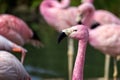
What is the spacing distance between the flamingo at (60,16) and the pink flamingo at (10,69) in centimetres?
378

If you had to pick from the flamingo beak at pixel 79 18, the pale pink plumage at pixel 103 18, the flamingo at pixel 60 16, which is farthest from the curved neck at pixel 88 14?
the flamingo at pixel 60 16

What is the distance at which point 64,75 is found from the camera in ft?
28.3

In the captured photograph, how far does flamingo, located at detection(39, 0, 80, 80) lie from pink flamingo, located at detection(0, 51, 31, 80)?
12.4ft

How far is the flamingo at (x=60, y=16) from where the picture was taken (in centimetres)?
827

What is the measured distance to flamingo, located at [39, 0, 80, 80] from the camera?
27.1 feet

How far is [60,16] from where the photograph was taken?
27.5 ft

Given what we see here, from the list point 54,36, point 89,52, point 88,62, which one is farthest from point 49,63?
point 54,36

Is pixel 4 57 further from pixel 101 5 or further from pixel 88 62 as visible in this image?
pixel 101 5

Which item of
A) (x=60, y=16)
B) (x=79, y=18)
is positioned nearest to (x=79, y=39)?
(x=79, y=18)

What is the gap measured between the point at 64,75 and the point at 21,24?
211 centimetres

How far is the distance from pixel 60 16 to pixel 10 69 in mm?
4215

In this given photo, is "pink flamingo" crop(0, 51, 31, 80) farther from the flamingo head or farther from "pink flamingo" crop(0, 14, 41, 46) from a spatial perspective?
"pink flamingo" crop(0, 14, 41, 46)

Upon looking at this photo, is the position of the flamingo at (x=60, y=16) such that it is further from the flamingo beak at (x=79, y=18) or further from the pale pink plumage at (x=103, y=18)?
the flamingo beak at (x=79, y=18)

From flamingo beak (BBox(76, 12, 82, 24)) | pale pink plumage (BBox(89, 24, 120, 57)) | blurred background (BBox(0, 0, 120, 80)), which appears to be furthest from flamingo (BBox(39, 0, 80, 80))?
pale pink plumage (BBox(89, 24, 120, 57))
